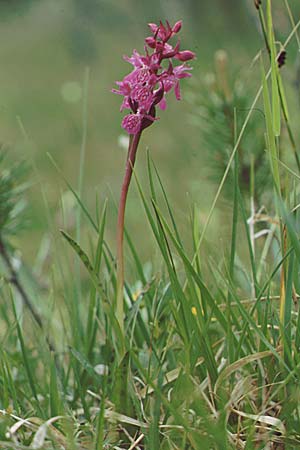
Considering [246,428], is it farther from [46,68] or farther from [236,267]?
[46,68]

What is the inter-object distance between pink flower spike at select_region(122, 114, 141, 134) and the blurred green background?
119 cm

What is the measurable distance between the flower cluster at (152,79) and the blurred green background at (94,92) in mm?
1185

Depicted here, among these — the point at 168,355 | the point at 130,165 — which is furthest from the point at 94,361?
the point at 130,165

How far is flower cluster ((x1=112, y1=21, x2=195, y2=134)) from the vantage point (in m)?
0.42

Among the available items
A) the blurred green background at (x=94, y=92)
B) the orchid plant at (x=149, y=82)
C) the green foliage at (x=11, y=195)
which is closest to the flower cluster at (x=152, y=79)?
the orchid plant at (x=149, y=82)

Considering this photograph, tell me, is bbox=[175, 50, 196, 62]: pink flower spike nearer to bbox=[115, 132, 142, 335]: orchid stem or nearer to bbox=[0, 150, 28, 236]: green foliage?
bbox=[115, 132, 142, 335]: orchid stem

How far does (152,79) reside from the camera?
417mm

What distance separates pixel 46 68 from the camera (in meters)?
3.54

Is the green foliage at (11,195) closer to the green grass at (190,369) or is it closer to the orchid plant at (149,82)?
the green grass at (190,369)

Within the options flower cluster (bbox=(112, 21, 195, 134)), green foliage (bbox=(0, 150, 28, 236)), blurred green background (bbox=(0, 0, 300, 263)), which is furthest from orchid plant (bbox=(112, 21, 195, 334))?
blurred green background (bbox=(0, 0, 300, 263))

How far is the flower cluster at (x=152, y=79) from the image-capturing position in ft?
1.37

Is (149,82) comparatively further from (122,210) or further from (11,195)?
(11,195)

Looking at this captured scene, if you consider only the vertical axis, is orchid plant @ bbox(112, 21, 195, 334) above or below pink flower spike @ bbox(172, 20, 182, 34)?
below

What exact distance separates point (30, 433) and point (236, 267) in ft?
0.76
